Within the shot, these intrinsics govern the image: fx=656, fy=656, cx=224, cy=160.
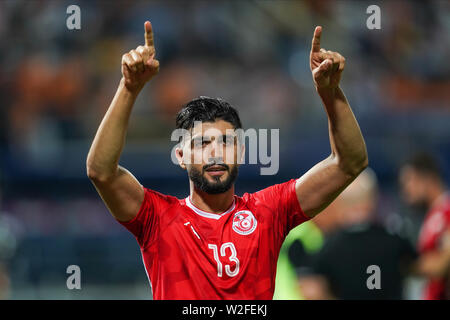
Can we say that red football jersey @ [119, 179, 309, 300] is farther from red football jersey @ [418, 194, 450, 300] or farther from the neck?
red football jersey @ [418, 194, 450, 300]

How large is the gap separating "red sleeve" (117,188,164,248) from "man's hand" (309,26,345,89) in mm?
937

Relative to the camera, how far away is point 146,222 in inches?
119

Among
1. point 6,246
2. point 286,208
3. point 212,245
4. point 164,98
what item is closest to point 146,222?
point 212,245

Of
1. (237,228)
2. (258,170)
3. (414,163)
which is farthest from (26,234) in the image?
(237,228)

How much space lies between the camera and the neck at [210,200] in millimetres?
3156

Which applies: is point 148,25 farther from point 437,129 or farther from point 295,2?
point 295,2

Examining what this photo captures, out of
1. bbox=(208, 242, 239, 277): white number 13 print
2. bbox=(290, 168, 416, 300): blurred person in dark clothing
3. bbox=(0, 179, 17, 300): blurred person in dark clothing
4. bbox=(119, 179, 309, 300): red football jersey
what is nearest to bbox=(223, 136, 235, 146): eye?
bbox=(119, 179, 309, 300): red football jersey

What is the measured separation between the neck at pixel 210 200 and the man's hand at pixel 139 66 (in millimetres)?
595

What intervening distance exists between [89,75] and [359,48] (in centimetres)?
539

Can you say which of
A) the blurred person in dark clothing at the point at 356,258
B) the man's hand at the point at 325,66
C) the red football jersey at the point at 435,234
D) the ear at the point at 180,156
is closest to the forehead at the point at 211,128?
the ear at the point at 180,156

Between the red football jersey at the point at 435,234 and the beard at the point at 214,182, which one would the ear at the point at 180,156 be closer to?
the beard at the point at 214,182

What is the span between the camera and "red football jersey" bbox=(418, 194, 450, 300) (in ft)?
18.5

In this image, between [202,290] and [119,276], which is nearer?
[202,290]

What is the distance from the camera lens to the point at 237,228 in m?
3.10
